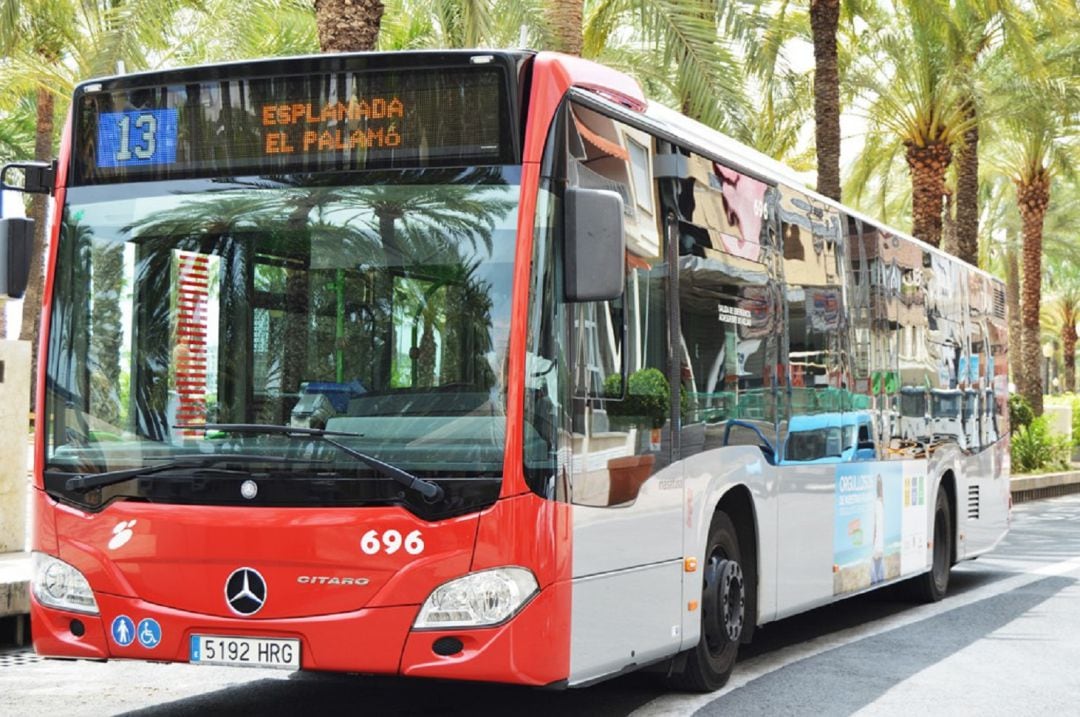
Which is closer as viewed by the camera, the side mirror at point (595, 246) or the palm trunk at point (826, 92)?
the side mirror at point (595, 246)

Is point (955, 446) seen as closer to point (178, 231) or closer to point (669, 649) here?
point (669, 649)

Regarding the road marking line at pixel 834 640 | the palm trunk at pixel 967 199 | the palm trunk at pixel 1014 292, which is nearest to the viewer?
the road marking line at pixel 834 640

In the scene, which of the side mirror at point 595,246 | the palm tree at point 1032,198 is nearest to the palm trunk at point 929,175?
the palm tree at point 1032,198

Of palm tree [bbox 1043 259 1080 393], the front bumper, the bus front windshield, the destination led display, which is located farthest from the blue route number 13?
palm tree [bbox 1043 259 1080 393]

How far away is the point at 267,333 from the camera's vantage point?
6.89 metres

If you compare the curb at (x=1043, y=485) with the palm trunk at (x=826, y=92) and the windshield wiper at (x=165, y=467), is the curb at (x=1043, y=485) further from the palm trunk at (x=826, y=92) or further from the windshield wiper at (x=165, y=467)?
the windshield wiper at (x=165, y=467)

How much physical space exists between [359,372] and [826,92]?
18360 millimetres

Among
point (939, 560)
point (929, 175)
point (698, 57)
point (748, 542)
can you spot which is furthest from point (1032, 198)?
point (748, 542)

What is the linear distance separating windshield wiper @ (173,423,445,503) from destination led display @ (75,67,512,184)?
1.10m

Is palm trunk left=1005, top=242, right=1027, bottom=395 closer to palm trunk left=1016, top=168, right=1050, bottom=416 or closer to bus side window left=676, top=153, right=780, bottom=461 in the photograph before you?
palm trunk left=1016, top=168, right=1050, bottom=416

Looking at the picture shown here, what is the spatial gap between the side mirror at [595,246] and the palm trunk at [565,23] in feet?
37.2

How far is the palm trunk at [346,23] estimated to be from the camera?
1413 centimetres

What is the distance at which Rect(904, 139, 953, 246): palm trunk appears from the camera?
29347mm

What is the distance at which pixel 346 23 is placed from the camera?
1414cm
